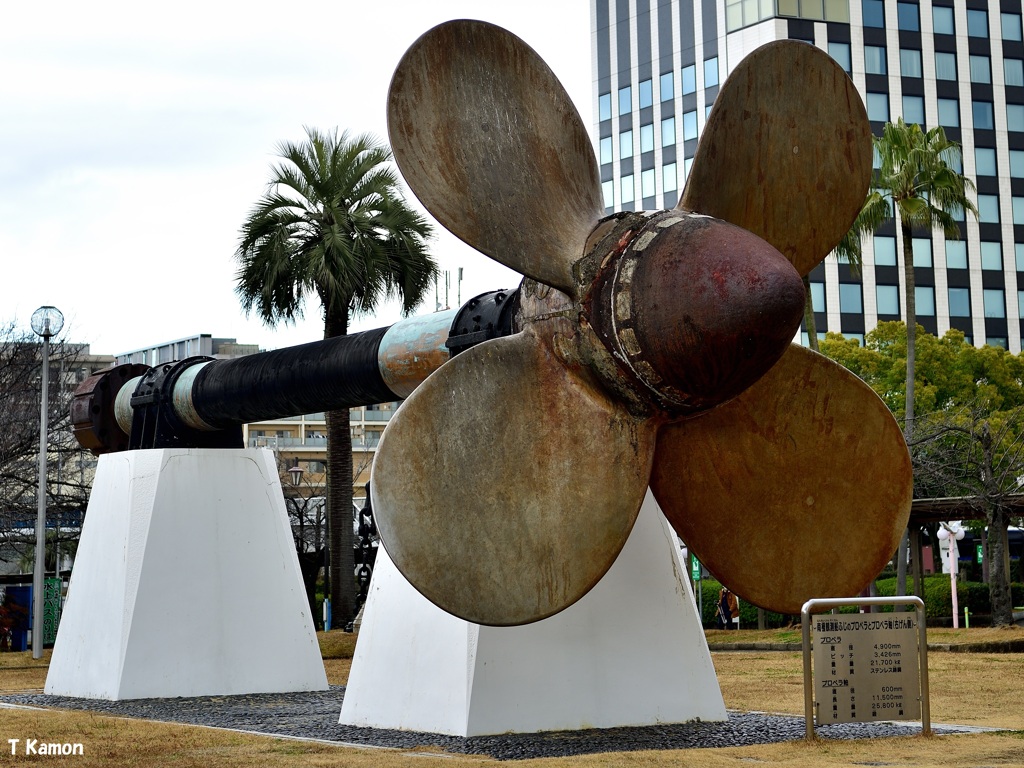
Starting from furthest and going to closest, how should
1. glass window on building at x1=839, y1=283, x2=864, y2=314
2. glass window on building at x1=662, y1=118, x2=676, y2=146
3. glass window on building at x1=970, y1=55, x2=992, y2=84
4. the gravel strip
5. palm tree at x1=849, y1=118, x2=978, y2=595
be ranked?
glass window on building at x1=662, y1=118, x2=676, y2=146
glass window on building at x1=970, y1=55, x2=992, y2=84
glass window on building at x1=839, y1=283, x2=864, y2=314
palm tree at x1=849, y1=118, x2=978, y2=595
the gravel strip

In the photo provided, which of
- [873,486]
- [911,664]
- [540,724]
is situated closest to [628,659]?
[540,724]

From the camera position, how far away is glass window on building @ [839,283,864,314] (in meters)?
54.5

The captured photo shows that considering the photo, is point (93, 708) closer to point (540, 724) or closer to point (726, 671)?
point (540, 724)

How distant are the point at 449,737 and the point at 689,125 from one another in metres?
52.9

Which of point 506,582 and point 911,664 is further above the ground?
point 506,582

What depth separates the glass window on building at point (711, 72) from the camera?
186ft

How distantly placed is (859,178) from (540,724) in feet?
11.6

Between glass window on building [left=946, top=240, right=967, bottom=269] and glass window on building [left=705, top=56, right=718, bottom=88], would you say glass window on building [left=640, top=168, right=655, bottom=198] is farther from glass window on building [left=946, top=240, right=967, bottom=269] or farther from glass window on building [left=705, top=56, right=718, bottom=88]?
glass window on building [left=946, top=240, right=967, bottom=269]

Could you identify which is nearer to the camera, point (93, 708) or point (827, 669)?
point (827, 669)

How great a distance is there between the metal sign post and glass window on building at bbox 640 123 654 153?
53320 mm

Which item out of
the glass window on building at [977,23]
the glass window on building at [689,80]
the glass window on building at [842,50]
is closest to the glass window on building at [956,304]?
the glass window on building at [842,50]

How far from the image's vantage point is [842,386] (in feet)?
18.9

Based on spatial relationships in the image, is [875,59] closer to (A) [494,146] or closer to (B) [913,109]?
(B) [913,109]

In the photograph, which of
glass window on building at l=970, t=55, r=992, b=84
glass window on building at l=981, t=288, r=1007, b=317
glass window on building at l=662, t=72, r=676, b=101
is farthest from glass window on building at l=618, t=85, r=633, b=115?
glass window on building at l=981, t=288, r=1007, b=317
